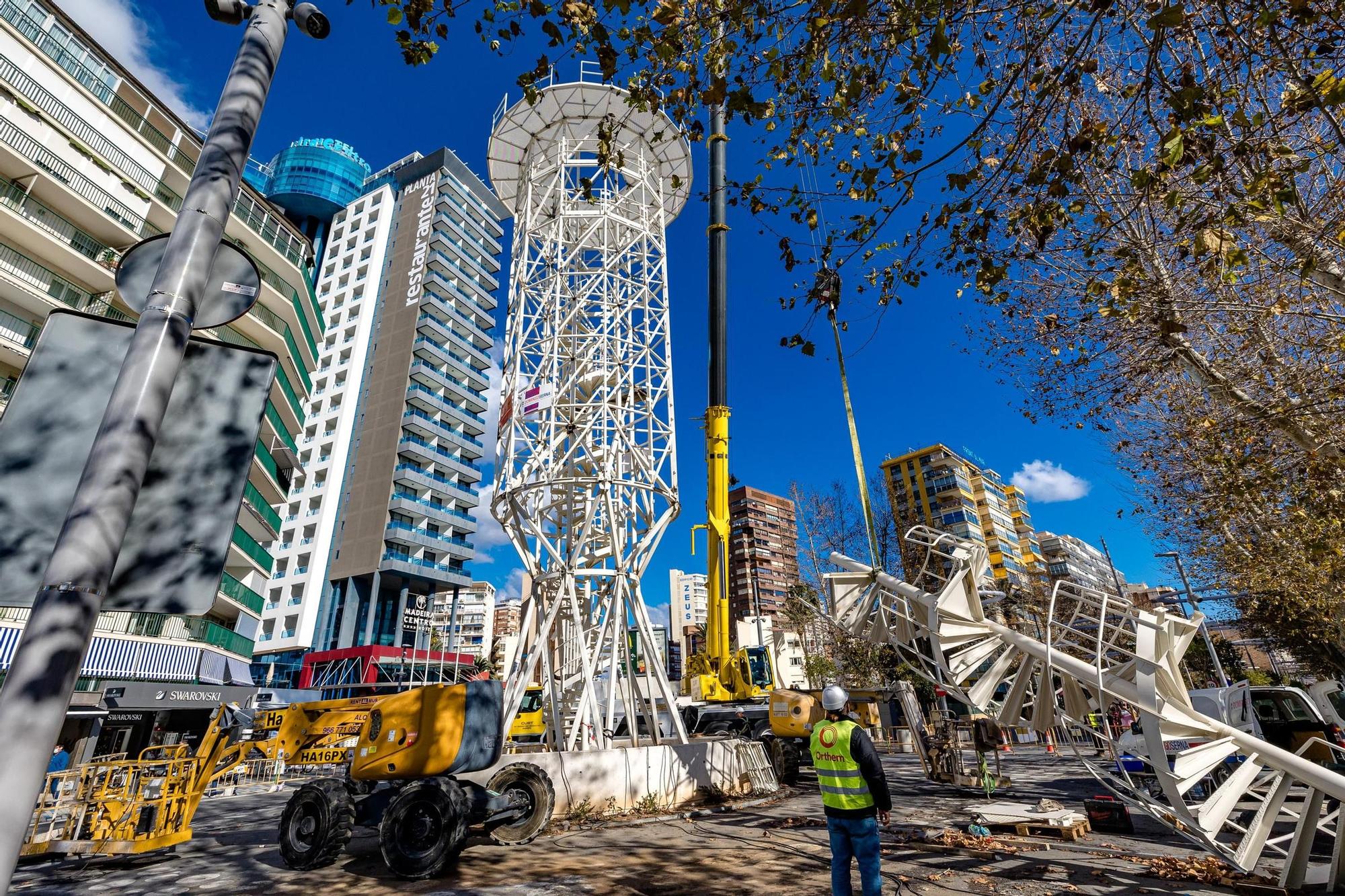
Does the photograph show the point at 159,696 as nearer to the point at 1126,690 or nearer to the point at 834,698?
the point at 834,698

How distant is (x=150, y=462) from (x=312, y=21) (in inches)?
88.6

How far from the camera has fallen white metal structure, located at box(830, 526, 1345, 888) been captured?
17.8 feet

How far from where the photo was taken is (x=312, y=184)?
222ft

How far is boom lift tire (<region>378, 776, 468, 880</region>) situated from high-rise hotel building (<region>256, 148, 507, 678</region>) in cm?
3958

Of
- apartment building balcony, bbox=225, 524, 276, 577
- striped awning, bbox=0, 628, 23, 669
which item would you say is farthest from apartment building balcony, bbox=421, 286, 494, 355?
striped awning, bbox=0, 628, 23, 669

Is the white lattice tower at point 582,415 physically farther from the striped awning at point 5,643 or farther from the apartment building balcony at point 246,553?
the apartment building balcony at point 246,553

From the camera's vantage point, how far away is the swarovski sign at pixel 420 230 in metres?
55.3

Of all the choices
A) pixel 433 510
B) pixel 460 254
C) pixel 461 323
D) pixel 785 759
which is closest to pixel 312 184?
pixel 460 254

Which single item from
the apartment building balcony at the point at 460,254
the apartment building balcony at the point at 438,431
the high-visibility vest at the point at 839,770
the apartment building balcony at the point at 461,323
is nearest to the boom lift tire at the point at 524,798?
the high-visibility vest at the point at 839,770

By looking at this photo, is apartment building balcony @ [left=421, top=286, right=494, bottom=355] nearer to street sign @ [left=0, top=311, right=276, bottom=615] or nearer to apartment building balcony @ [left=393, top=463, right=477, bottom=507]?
apartment building balcony @ [left=393, top=463, right=477, bottom=507]

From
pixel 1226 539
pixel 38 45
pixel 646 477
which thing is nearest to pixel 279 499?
pixel 38 45

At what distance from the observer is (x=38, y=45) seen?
70.6ft

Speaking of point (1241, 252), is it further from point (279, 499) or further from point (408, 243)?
point (408, 243)

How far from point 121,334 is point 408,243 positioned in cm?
6278
